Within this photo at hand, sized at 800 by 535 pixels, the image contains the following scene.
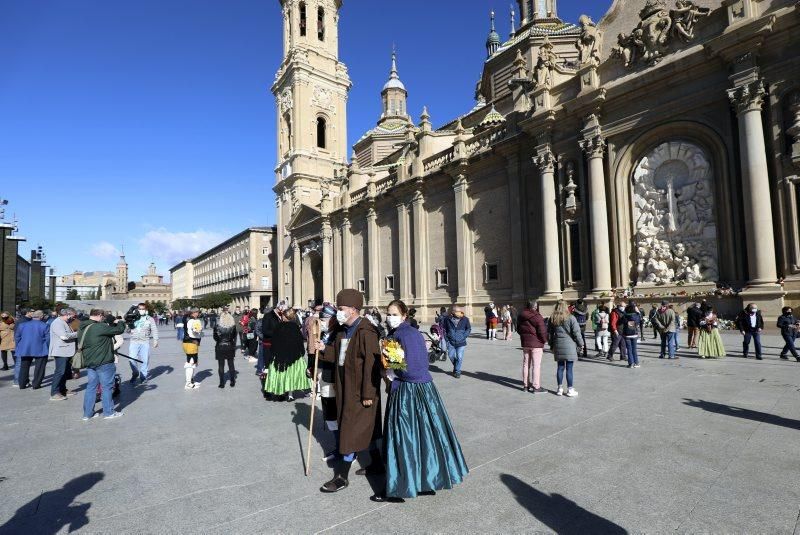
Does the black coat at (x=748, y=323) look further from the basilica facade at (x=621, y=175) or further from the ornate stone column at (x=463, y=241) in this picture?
the ornate stone column at (x=463, y=241)

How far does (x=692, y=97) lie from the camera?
16844mm

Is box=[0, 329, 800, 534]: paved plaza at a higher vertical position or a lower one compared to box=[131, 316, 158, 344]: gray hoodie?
lower

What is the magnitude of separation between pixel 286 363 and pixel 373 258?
26.9 m

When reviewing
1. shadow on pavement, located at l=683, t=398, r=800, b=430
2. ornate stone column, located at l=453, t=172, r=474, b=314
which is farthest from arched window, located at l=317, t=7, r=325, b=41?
shadow on pavement, located at l=683, t=398, r=800, b=430

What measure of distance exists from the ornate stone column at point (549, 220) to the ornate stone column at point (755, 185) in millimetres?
7243

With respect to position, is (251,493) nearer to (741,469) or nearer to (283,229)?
(741,469)

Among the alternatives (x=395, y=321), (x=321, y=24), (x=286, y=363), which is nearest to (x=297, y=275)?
(x=321, y=24)

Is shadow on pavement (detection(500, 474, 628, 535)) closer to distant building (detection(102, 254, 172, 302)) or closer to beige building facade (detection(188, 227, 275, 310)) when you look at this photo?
beige building facade (detection(188, 227, 275, 310))

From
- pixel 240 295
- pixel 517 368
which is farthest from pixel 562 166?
pixel 240 295

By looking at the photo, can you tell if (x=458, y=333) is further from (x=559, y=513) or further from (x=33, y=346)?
(x=33, y=346)

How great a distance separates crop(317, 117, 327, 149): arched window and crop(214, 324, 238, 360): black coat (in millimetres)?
47115

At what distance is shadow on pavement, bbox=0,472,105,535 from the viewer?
3512 millimetres

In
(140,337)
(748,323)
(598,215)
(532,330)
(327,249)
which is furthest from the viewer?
(327,249)

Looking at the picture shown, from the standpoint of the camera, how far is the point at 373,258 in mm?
35125
